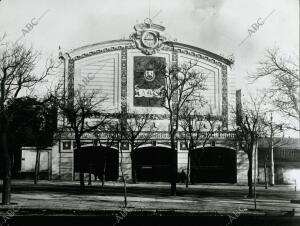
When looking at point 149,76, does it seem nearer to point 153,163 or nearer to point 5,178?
point 153,163

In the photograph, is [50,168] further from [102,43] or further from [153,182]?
[102,43]

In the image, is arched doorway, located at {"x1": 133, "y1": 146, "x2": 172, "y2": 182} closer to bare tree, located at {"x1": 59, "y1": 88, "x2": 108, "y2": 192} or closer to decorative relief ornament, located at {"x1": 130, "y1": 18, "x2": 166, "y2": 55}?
bare tree, located at {"x1": 59, "y1": 88, "x2": 108, "y2": 192}

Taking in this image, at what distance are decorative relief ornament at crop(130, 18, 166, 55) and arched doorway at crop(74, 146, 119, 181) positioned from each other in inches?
424

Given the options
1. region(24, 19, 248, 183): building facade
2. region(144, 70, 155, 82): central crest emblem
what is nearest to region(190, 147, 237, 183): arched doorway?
region(24, 19, 248, 183): building facade

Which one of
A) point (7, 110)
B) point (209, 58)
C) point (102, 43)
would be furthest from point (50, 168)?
point (7, 110)

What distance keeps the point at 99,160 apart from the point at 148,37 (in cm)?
1326

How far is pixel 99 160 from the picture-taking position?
44719mm

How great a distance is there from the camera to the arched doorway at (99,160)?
4434 cm

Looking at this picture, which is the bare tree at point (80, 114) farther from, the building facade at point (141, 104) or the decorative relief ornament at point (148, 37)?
the decorative relief ornament at point (148, 37)

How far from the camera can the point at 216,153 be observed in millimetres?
46656

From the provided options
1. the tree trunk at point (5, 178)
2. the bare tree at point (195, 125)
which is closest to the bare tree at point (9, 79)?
the tree trunk at point (5, 178)

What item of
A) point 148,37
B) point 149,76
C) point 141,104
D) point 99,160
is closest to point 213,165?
point 141,104

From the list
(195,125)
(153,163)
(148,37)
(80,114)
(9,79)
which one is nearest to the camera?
(9,79)

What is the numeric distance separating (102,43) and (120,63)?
105 inches
